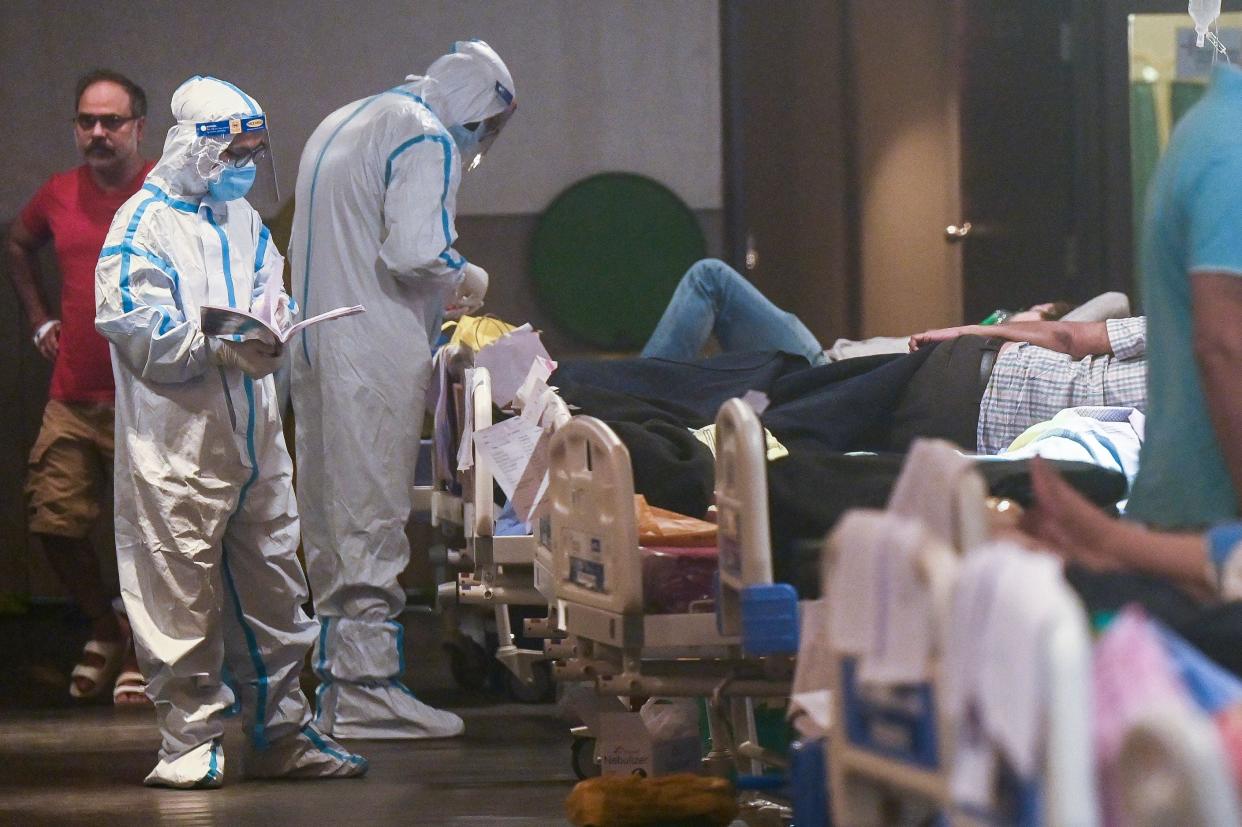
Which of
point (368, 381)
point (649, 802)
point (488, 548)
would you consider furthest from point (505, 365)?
point (649, 802)

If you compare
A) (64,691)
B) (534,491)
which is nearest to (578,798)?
(534,491)

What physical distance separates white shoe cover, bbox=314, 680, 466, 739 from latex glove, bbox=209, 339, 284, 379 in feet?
3.63

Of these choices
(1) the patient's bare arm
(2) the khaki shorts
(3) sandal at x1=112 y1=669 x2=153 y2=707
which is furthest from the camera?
(2) the khaki shorts

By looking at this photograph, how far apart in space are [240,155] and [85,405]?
5.81 feet

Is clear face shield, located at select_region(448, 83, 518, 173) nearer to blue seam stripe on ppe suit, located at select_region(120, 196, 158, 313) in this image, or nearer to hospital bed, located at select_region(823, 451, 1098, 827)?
blue seam stripe on ppe suit, located at select_region(120, 196, 158, 313)

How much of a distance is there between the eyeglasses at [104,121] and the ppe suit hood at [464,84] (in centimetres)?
104

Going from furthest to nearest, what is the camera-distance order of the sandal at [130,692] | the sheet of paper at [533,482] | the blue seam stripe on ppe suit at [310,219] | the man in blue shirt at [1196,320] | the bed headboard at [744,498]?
1. the sandal at [130,692]
2. the blue seam stripe on ppe suit at [310,219]
3. the sheet of paper at [533,482]
4. the bed headboard at [744,498]
5. the man in blue shirt at [1196,320]

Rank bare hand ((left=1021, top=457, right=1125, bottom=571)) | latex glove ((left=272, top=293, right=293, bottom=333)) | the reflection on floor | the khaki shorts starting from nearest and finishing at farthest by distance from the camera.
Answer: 1. bare hand ((left=1021, top=457, right=1125, bottom=571))
2. the reflection on floor
3. latex glove ((left=272, top=293, right=293, bottom=333))
4. the khaki shorts

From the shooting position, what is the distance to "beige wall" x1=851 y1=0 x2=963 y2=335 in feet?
20.6

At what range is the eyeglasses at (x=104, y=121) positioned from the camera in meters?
5.13

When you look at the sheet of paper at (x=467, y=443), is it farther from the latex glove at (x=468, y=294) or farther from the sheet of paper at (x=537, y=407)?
the latex glove at (x=468, y=294)

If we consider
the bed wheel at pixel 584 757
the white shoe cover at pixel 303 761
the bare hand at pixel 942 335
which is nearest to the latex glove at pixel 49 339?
the white shoe cover at pixel 303 761

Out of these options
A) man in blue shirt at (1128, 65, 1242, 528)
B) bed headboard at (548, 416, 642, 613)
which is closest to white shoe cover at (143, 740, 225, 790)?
bed headboard at (548, 416, 642, 613)

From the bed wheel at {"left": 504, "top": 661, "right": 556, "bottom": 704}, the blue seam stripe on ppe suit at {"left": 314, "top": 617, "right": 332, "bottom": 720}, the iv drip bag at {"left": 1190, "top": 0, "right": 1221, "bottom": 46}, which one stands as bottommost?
the bed wheel at {"left": 504, "top": 661, "right": 556, "bottom": 704}
